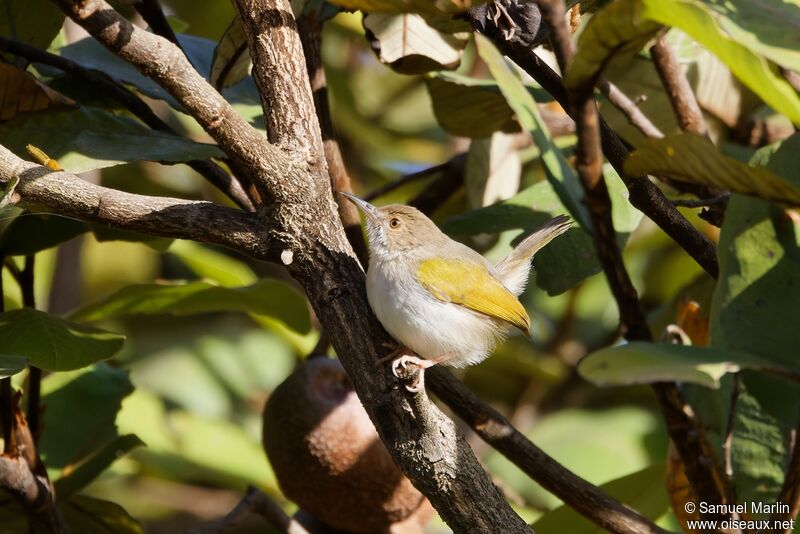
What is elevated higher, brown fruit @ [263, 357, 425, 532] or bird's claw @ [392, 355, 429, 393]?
bird's claw @ [392, 355, 429, 393]

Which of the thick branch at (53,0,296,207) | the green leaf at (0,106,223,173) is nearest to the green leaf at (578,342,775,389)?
the thick branch at (53,0,296,207)

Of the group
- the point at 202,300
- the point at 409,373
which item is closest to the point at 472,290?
the point at 202,300

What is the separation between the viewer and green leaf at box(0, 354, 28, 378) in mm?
1091

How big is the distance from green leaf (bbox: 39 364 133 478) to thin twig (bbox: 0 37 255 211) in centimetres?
47

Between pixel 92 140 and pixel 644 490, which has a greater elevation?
pixel 92 140

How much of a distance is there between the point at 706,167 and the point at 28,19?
1.15 meters

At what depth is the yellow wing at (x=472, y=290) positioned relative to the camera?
1.79 meters

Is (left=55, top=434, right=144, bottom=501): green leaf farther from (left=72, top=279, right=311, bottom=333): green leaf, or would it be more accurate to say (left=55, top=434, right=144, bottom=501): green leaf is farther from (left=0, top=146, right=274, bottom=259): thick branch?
(left=0, top=146, right=274, bottom=259): thick branch

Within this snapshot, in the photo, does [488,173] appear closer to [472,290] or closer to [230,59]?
[472,290]

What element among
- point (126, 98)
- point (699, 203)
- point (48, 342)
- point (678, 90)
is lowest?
point (48, 342)

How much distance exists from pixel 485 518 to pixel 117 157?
2.31ft

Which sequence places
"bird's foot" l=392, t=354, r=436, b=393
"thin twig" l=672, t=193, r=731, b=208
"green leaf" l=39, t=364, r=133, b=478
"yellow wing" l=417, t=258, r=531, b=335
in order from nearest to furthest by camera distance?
"bird's foot" l=392, t=354, r=436, b=393 → "thin twig" l=672, t=193, r=731, b=208 → "green leaf" l=39, t=364, r=133, b=478 → "yellow wing" l=417, t=258, r=531, b=335

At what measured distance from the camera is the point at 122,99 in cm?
160

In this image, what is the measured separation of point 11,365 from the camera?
111cm
